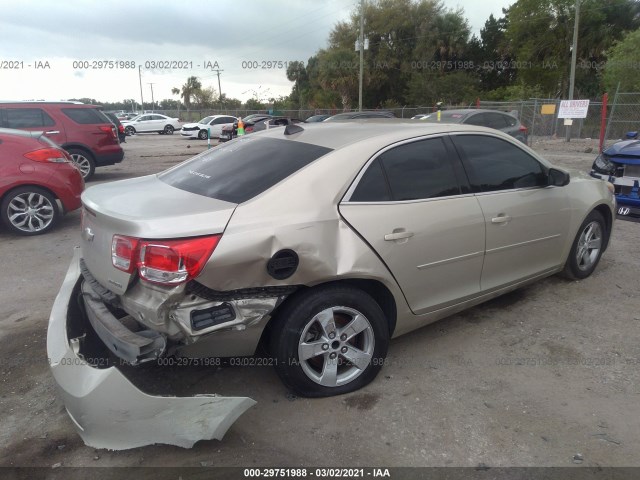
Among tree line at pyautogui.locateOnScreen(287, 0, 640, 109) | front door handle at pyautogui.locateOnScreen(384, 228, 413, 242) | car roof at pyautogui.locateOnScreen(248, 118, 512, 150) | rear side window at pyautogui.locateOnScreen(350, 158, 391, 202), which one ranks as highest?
tree line at pyautogui.locateOnScreen(287, 0, 640, 109)

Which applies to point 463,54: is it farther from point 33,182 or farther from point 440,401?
point 440,401

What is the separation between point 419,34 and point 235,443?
43764 mm

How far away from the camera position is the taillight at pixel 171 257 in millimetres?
2525

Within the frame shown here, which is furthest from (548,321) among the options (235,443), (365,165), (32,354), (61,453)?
(32,354)

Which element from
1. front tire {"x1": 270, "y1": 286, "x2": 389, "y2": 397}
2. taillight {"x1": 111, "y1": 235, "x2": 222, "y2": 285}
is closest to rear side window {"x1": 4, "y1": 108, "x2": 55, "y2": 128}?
taillight {"x1": 111, "y1": 235, "x2": 222, "y2": 285}

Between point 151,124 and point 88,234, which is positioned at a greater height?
point 88,234

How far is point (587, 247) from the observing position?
4.86 m

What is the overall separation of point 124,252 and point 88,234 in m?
0.61

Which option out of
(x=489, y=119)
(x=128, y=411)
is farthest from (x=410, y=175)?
(x=489, y=119)

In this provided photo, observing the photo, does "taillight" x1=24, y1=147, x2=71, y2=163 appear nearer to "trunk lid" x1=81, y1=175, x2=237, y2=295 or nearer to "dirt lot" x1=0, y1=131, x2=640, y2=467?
"dirt lot" x1=0, y1=131, x2=640, y2=467

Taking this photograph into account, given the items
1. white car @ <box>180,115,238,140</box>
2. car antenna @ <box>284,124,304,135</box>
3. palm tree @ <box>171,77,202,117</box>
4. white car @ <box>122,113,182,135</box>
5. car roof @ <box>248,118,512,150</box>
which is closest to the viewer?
car roof @ <box>248,118,512,150</box>

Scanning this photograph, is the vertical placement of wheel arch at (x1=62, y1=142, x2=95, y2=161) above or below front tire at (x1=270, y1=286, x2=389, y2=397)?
above

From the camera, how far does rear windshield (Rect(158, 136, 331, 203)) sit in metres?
3.03

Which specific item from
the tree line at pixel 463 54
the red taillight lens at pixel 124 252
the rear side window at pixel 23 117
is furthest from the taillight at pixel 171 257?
the tree line at pixel 463 54
